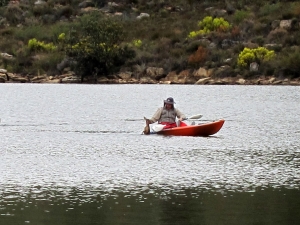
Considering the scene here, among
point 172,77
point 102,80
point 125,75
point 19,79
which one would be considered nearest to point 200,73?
point 172,77

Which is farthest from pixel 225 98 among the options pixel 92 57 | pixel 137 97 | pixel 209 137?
pixel 209 137

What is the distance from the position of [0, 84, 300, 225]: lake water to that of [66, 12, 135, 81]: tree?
1239 inches

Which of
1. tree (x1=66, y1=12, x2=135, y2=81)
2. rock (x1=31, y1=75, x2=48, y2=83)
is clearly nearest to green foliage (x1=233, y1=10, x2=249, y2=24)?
tree (x1=66, y1=12, x2=135, y2=81)

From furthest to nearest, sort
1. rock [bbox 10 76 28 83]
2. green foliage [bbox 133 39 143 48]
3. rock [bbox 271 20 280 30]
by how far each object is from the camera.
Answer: rock [bbox 271 20 280 30]
green foliage [bbox 133 39 143 48]
rock [bbox 10 76 28 83]

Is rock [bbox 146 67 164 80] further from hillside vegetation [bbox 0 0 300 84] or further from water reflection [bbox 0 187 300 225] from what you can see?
water reflection [bbox 0 187 300 225]

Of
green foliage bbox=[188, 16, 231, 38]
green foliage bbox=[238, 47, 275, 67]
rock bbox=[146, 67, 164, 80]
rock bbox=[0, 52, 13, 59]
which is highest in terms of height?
green foliage bbox=[188, 16, 231, 38]

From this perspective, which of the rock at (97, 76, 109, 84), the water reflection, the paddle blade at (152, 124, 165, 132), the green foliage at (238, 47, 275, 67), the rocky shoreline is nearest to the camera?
the water reflection

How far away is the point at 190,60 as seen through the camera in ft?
266

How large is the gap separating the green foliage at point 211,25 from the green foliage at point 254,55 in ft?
36.7

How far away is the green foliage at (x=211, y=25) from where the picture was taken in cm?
9094

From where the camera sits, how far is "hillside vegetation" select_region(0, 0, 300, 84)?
79.2 m

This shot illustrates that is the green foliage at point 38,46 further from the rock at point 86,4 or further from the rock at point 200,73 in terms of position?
the rock at point 86,4

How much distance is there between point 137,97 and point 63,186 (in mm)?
41215

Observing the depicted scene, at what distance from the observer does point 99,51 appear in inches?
3123
